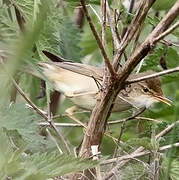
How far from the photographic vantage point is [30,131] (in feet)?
6.72

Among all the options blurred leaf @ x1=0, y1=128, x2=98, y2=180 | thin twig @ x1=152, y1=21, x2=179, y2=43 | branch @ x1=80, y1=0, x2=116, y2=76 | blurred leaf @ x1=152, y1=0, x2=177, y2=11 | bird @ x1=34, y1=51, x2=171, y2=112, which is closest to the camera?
blurred leaf @ x1=0, y1=128, x2=98, y2=180

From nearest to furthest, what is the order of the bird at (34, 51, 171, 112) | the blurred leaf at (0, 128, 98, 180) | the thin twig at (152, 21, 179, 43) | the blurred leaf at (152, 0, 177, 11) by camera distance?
the blurred leaf at (0, 128, 98, 180) → the thin twig at (152, 21, 179, 43) → the blurred leaf at (152, 0, 177, 11) → the bird at (34, 51, 171, 112)

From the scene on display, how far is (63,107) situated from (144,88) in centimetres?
103

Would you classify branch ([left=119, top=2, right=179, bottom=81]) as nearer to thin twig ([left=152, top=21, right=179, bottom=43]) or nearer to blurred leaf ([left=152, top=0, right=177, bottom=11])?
thin twig ([left=152, top=21, right=179, bottom=43])

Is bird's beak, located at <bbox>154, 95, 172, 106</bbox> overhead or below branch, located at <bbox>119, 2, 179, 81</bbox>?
below

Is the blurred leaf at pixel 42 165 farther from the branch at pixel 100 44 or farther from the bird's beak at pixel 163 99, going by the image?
the bird's beak at pixel 163 99

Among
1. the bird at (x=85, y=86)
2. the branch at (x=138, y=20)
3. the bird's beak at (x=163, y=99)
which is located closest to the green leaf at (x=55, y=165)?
the branch at (x=138, y=20)

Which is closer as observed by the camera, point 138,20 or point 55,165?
point 55,165

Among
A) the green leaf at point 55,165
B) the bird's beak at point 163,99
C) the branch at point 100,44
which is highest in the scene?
the branch at point 100,44

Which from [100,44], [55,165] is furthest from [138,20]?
[55,165]

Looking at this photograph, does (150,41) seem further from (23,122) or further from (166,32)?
(23,122)

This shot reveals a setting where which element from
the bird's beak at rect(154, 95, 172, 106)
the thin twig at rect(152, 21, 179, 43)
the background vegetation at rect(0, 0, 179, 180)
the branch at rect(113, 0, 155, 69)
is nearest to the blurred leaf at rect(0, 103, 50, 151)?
the background vegetation at rect(0, 0, 179, 180)

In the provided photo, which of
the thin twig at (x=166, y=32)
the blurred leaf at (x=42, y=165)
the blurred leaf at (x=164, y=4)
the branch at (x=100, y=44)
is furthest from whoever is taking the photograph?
the blurred leaf at (x=164, y=4)

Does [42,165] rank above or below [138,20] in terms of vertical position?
below
